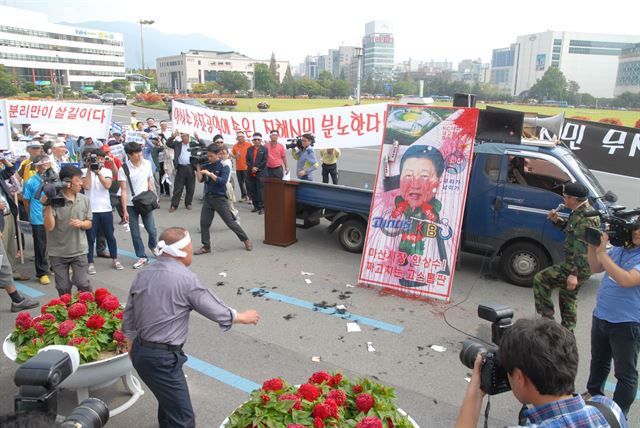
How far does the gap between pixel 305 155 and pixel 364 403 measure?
8.12 m

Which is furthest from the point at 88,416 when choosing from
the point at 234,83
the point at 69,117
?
the point at 234,83

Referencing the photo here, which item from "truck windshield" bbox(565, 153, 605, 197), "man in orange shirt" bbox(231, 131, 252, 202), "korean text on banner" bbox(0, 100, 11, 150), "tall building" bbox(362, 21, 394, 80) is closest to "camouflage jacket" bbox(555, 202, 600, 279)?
"truck windshield" bbox(565, 153, 605, 197)

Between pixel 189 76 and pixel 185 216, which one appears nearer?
pixel 185 216

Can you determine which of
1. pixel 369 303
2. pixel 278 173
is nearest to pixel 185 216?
pixel 278 173

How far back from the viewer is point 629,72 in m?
98.3

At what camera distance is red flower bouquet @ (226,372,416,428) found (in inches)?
105

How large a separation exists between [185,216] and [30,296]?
453 cm

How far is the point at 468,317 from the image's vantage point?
605 cm

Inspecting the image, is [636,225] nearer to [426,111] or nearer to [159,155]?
[426,111]

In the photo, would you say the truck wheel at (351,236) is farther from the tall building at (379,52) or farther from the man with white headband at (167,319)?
the tall building at (379,52)

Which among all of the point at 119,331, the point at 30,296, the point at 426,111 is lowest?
the point at 30,296

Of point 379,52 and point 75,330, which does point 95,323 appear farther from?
point 379,52

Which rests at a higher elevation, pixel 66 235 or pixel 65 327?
pixel 66 235

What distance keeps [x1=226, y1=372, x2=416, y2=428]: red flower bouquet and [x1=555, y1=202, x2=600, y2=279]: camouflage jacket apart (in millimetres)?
2964
